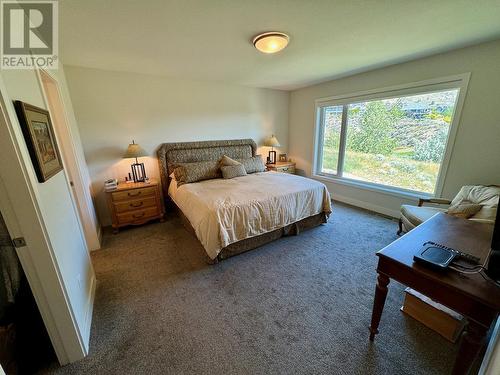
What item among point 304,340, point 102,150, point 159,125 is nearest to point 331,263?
point 304,340

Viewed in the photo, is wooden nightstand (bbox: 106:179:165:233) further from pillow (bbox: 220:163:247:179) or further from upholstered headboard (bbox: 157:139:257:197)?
pillow (bbox: 220:163:247:179)

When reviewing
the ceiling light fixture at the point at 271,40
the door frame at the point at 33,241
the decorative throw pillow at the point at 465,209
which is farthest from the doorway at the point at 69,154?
the decorative throw pillow at the point at 465,209

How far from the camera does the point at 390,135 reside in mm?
3416

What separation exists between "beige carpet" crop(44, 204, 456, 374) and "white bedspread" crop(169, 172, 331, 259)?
14.4 inches

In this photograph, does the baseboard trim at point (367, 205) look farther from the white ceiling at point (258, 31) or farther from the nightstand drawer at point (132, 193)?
the nightstand drawer at point (132, 193)

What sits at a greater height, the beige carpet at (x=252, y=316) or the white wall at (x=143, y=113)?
the white wall at (x=143, y=113)

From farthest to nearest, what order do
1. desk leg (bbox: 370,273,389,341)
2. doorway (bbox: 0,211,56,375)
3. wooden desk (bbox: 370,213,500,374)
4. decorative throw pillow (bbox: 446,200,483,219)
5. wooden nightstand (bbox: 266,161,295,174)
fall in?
wooden nightstand (bbox: 266,161,295,174) < decorative throw pillow (bbox: 446,200,483,219) < desk leg (bbox: 370,273,389,341) < doorway (bbox: 0,211,56,375) < wooden desk (bbox: 370,213,500,374)

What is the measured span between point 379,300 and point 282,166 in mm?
3571

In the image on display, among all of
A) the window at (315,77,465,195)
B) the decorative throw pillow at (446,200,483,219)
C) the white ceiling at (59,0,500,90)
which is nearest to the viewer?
the white ceiling at (59,0,500,90)

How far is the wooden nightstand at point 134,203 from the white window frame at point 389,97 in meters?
3.46

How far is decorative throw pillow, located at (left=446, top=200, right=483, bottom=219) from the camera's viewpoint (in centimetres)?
209

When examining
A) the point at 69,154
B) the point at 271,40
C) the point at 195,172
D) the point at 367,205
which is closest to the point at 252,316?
the point at 195,172

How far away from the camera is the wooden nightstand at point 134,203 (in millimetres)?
2979

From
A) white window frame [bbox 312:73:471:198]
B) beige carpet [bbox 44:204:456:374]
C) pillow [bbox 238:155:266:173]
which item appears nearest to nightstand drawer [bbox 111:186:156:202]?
beige carpet [bbox 44:204:456:374]
